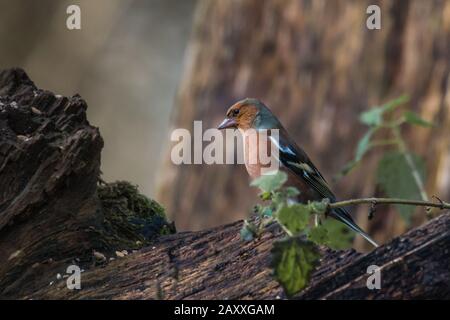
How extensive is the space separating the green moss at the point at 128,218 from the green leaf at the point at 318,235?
0.92 metres

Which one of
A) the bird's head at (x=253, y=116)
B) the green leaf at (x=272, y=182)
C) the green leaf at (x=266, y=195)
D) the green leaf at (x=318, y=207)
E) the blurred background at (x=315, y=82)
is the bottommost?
the green leaf at (x=318, y=207)

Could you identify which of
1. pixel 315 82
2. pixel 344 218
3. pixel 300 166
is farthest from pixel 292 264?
pixel 315 82

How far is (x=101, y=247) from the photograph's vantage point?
359 cm

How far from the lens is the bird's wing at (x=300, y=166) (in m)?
4.96

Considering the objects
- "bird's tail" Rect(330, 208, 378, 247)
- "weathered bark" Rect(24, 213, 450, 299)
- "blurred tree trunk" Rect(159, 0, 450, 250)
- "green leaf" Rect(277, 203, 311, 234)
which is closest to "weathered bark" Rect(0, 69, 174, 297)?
"weathered bark" Rect(24, 213, 450, 299)

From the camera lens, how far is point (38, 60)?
1418cm

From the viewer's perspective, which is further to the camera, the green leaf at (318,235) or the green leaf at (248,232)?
the green leaf at (248,232)

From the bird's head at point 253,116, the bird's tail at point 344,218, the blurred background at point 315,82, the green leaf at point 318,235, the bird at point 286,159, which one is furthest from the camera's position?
the blurred background at point 315,82

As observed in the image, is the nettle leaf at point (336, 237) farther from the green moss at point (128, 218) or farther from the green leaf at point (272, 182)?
the green moss at point (128, 218)

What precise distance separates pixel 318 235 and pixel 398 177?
1.91 m

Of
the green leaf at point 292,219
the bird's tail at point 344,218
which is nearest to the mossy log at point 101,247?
the green leaf at point 292,219

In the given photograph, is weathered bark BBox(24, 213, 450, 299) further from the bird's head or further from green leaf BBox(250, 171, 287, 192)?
the bird's head

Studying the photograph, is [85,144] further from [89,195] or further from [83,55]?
[83,55]

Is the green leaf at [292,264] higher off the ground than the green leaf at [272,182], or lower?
lower
